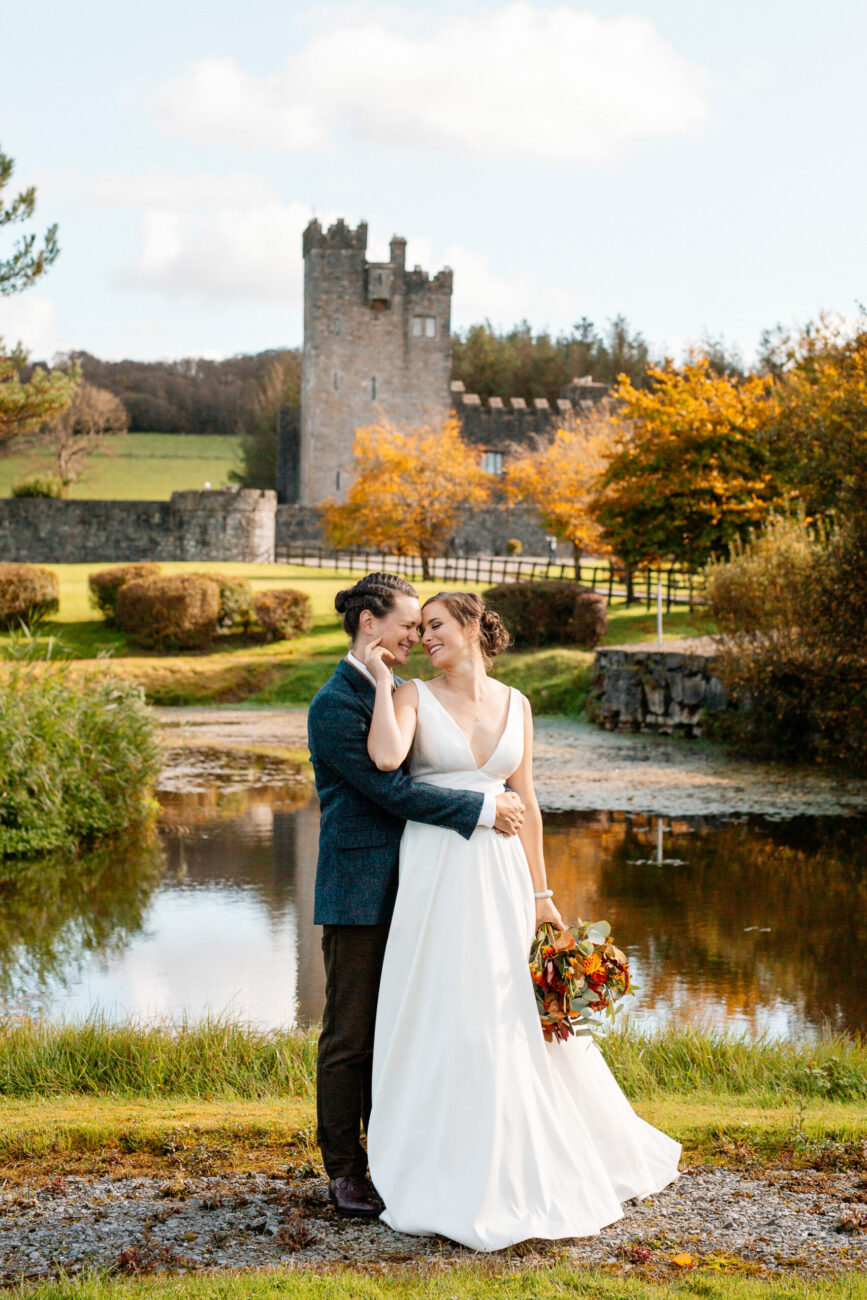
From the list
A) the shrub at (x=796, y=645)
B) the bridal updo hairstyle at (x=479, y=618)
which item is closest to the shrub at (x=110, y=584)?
the shrub at (x=796, y=645)

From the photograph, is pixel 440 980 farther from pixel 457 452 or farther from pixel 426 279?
pixel 426 279

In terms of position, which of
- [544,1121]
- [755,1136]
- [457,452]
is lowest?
[755,1136]

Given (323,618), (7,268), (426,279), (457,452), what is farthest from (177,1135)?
(426,279)

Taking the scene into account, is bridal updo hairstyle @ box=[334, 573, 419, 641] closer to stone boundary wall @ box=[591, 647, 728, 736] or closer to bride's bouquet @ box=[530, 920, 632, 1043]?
bride's bouquet @ box=[530, 920, 632, 1043]

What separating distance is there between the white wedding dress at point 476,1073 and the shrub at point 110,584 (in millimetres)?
23542

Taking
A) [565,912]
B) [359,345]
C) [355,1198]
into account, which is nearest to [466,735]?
[355,1198]

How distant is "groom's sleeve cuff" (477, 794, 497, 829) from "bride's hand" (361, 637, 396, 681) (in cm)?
47

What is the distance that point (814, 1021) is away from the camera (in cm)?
661

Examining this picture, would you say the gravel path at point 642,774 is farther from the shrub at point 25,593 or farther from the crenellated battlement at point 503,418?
the crenellated battlement at point 503,418

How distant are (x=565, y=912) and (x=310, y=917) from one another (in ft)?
5.84

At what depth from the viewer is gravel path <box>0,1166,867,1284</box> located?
3307mm

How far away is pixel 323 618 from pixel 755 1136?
77.9 feet

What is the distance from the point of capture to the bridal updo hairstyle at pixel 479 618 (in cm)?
388

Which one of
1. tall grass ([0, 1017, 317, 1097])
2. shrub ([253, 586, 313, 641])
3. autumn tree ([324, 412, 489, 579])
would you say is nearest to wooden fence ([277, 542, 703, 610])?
autumn tree ([324, 412, 489, 579])
